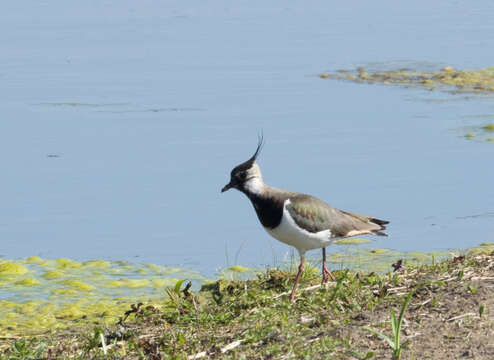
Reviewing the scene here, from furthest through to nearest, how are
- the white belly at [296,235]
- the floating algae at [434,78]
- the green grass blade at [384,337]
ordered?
the floating algae at [434,78], the white belly at [296,235], the green grass blade at [384,337]

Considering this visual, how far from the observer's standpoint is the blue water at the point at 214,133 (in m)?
8.40

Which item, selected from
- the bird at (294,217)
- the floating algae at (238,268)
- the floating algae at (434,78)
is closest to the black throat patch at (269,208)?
A: the bird at (294,217)

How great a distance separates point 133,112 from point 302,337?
763 cm

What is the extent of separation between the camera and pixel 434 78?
1464 cm

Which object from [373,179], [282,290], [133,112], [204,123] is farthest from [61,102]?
[282,290]

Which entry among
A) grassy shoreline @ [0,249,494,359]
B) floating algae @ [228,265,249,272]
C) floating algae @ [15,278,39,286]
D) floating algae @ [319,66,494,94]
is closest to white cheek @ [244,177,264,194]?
grassy shoreline @ [0,249,494,359]

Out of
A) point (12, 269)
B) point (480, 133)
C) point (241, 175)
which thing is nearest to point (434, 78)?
point (480, 133)

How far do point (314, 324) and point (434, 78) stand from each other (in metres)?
10.1

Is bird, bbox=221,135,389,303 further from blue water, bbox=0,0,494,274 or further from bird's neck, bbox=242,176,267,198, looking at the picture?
blue water, bbox=0,0,494,274

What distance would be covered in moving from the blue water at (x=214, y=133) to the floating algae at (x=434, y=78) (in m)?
0.42

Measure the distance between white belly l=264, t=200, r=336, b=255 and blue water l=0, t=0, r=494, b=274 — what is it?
A: 1.26 meters

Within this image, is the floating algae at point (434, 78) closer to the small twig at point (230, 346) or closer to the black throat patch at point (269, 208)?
the black throat patch at point (269, 208)

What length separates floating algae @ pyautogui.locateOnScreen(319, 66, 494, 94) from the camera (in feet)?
46.4

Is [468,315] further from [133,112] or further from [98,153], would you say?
[133,112]
